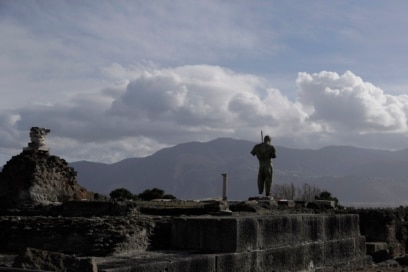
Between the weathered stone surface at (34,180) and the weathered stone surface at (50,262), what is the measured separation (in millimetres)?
13912

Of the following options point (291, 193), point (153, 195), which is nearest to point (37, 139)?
point (153, 195)

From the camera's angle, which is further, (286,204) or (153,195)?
(153,195)

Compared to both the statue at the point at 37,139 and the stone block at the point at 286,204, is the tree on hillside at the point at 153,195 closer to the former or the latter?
the statue at the point at 37,139

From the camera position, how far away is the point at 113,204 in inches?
666

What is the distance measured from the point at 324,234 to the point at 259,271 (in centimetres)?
335

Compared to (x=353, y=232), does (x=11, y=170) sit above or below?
above

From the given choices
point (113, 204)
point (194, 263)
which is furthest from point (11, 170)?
point (194, 263)

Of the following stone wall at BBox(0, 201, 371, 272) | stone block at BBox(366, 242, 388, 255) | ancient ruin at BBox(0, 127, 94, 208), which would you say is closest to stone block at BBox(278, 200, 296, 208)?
stone block at BBox(366, 242, 388, 255)

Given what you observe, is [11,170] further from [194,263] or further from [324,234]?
[194,263]

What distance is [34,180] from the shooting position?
22.1 meters

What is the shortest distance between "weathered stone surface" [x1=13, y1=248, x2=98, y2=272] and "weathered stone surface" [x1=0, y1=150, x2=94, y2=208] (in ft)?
45.6

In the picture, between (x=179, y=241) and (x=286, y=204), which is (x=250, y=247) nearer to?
(x=179, y=241)

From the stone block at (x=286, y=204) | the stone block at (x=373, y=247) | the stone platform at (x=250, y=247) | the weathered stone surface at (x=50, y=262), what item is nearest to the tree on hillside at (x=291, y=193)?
the stone block at (x=286, y=204)

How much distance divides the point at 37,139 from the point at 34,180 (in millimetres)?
2493
